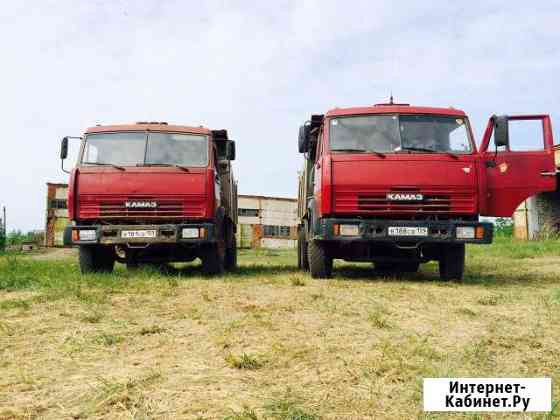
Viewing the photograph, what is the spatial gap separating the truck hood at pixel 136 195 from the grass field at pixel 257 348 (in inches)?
65.6

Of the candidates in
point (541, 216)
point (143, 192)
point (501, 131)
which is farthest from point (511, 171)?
point (541, 216)

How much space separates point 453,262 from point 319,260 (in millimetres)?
1985

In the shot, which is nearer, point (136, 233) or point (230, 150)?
point (136, 233)

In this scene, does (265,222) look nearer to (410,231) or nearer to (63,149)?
(63,149)

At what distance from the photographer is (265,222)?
94.1 ft

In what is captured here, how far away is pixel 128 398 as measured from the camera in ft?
9.17

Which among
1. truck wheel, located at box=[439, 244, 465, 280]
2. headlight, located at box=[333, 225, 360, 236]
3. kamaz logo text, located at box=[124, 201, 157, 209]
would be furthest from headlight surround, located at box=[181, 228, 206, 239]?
truck wheel, located at box=[439, 244, 465, 280]

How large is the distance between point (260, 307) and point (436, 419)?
10.4 ft

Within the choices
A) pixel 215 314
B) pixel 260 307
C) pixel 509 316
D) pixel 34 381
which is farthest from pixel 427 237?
pixel 34 381

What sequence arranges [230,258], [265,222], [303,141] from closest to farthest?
[303,141]
[230,258]
[265,222]

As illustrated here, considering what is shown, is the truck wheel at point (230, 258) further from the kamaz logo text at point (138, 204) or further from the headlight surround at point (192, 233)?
the kamaz logo text at point (138, 204)

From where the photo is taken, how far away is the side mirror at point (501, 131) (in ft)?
25.3

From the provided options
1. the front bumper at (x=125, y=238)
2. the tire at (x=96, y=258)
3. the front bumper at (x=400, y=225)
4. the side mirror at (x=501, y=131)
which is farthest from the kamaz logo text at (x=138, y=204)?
the side mirror at (x=501, y=131)

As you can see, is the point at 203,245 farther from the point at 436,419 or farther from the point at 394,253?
the point at 436,419
